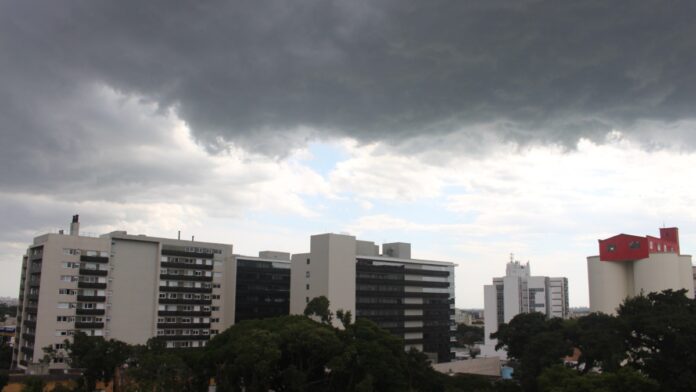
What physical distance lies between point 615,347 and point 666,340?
178 inches

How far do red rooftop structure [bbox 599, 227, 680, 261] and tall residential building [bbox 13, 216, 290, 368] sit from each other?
203ft

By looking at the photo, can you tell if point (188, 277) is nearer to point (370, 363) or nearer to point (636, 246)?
point (370, 363)

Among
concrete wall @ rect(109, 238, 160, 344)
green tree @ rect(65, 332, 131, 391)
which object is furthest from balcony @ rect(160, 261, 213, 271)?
green tree @ rect(65, 332, 131, 391)

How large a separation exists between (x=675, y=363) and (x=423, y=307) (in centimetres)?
5285

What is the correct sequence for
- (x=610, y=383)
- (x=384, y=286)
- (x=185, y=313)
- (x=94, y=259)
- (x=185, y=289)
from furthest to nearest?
(x=185, y=289), (x=185, y=313), (x=384, y=286), (x=94, y=259), (x=610, y=383)

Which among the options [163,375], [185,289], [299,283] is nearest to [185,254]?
[185,289]

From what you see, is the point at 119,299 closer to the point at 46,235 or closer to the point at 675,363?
the point at 46,235

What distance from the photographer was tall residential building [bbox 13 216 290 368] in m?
84.6

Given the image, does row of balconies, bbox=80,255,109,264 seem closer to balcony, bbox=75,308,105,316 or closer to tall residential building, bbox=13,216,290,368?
tall residential building, bbox=13,216,290,368

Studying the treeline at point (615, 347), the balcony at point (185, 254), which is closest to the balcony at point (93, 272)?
the balcony at point (185, 254)

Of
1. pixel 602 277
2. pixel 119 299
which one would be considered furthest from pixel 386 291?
pixel 119 299

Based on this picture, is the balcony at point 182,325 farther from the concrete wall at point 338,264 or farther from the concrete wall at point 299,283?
the concrete wall at point 338,264

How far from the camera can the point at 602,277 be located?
9425 cm

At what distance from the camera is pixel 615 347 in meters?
56.2
